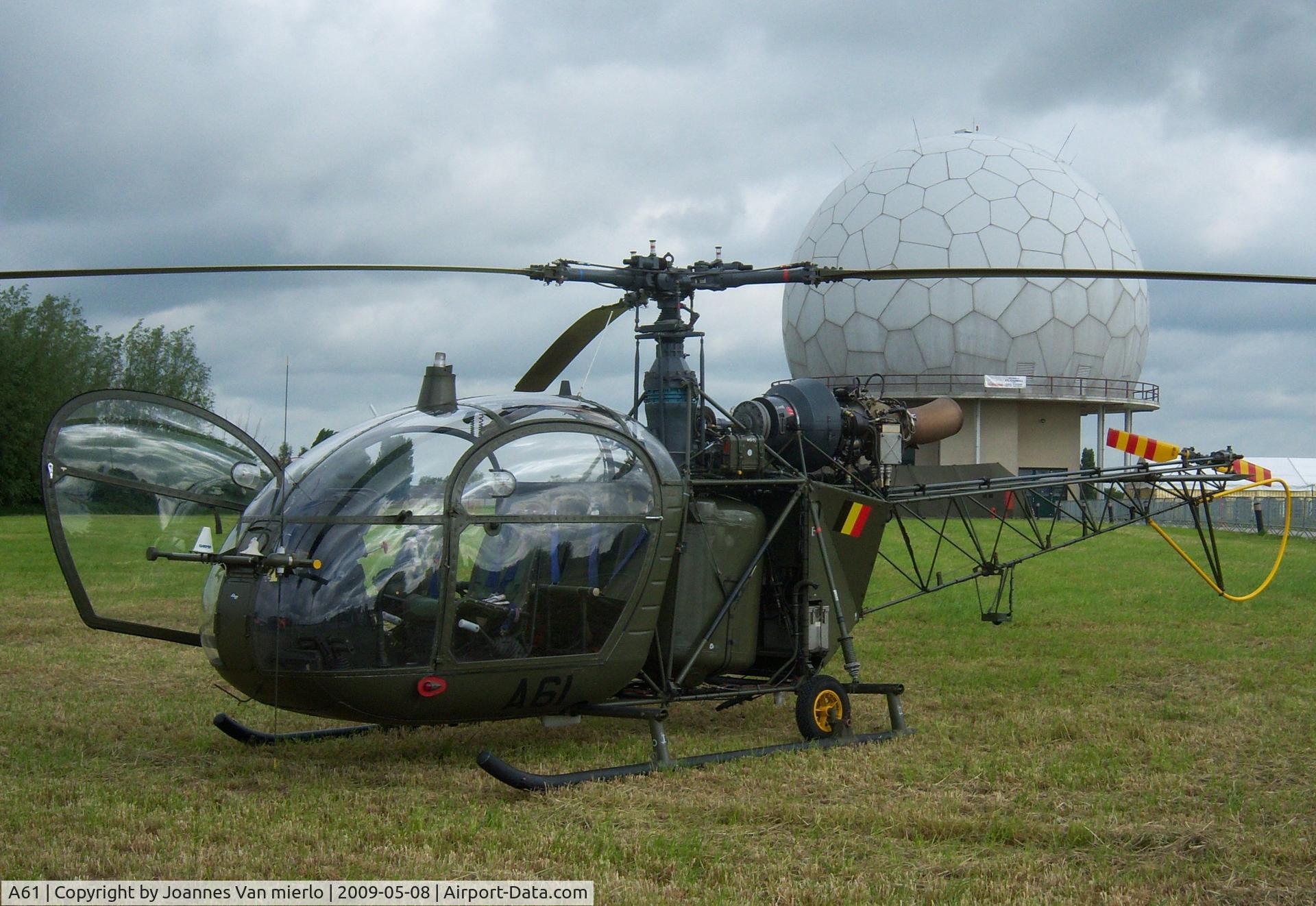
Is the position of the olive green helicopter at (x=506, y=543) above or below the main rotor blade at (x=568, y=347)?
below

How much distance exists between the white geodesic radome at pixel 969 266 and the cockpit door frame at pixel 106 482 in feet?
80.1

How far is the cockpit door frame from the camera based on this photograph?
5824mm

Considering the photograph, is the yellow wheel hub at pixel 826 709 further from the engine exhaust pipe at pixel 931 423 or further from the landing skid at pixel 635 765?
the engine exhaust pipe at pixel 931 423

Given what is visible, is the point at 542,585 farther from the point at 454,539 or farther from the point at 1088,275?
the point at 1088,275

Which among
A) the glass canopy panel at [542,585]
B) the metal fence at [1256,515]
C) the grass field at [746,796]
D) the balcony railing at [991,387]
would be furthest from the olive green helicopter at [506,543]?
the balcony railing at [991,387]

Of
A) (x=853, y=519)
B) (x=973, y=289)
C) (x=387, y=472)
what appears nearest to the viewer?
(x=387, y=472)

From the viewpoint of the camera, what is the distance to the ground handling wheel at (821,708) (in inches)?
287

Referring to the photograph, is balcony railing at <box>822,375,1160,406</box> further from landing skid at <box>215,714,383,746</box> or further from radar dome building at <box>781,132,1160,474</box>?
landing skid at <box>215,714,383,746</box>

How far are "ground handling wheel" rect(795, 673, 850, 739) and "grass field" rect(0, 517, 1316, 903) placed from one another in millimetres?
281

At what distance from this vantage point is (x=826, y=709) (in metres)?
7.40

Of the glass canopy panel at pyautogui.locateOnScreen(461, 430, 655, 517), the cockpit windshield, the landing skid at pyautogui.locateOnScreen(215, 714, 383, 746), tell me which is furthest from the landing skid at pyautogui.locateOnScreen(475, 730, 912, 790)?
the glass canopy panel at pyautogui.locateOnScreen(461, 430, 655, 517)

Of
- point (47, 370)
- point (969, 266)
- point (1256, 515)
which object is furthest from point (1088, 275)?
point (47, 370)

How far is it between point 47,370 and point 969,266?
33017mm

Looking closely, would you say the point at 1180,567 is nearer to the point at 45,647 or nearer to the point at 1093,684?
the point at 1093,684
